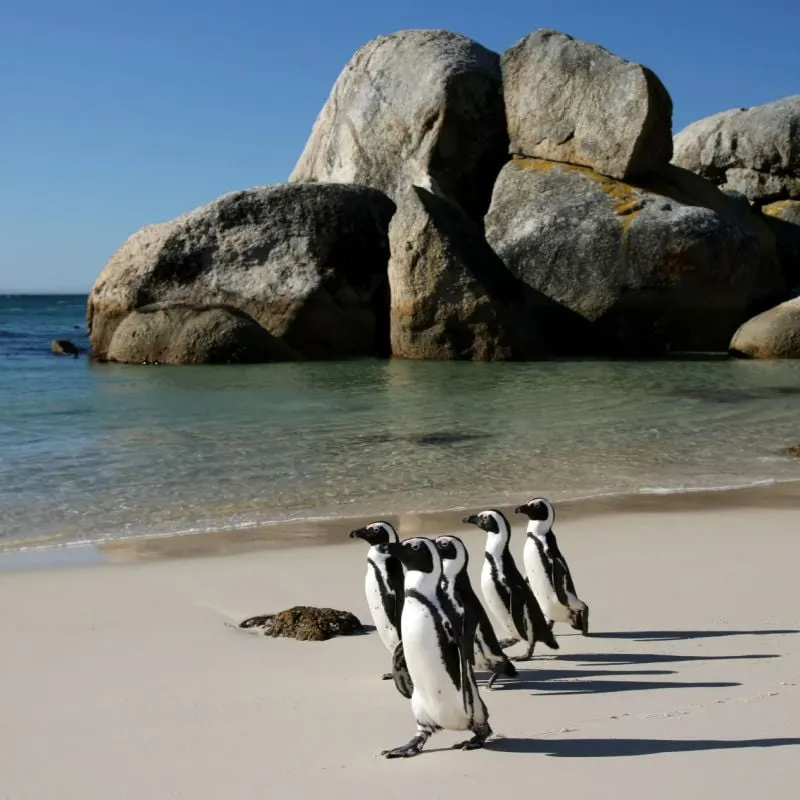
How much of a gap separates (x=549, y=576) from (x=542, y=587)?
57mm

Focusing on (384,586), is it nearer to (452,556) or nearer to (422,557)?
(452,556)

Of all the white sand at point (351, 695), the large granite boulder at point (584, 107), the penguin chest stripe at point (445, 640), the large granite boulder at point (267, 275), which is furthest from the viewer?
the large granite boulder at point (584, 107)

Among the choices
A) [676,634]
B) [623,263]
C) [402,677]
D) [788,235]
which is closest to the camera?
[402,677]

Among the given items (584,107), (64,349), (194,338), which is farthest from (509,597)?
(64,349)

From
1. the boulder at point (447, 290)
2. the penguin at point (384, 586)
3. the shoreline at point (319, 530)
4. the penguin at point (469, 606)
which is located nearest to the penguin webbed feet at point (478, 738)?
the penguin at point (469, 606)

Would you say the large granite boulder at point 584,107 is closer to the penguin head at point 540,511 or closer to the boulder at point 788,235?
the boulder at point 788,235

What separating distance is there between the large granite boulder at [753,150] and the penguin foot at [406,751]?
26.4 meters

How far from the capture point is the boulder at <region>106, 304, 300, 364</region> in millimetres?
20781

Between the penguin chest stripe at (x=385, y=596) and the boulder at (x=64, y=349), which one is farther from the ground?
the boulder at (x=64, y=349)

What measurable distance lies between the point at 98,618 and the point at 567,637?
83.9 inches

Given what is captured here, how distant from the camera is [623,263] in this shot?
20844 mm

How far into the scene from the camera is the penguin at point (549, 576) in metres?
5.05

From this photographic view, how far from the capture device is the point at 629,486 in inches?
368

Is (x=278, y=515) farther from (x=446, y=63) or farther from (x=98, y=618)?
(x=446, y=63)
